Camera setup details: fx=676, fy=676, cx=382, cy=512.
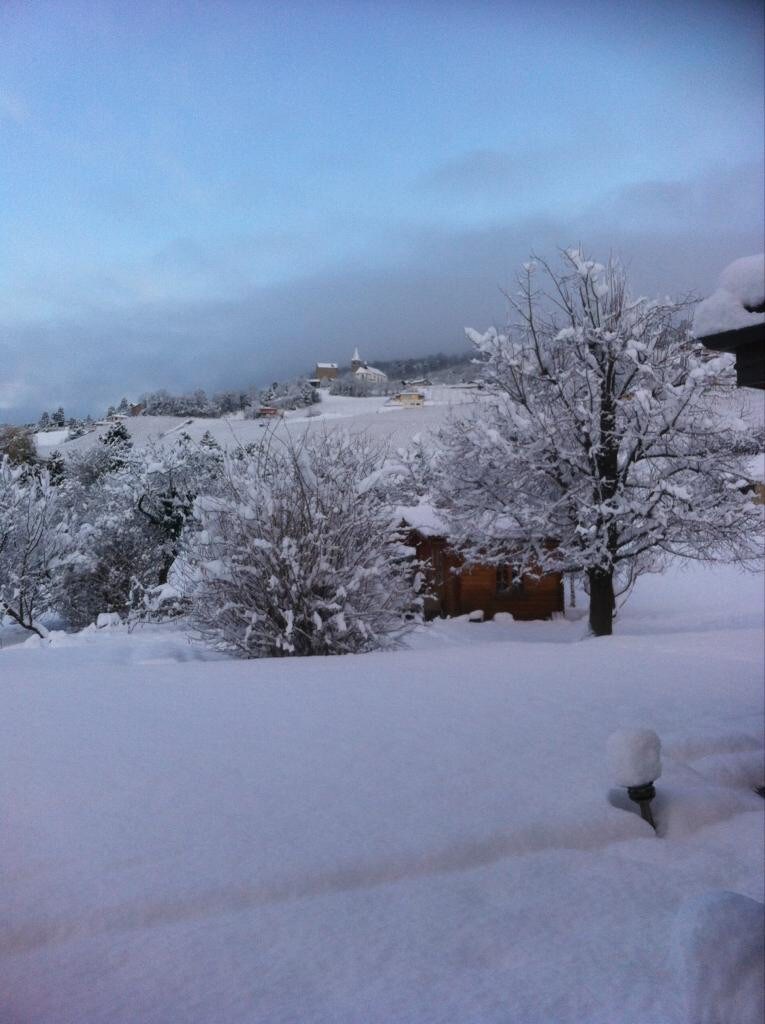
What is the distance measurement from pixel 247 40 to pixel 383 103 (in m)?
1.06

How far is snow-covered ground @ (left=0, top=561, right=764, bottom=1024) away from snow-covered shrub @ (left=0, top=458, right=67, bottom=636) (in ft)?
0.96

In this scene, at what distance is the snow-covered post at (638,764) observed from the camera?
9.93 feet

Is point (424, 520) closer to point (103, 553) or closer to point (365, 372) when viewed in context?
point (365, 372)

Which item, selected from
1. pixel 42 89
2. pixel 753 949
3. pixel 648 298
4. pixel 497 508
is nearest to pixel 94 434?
pixel 42 89

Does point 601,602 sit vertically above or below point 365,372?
below

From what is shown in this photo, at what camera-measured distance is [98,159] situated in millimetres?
2896

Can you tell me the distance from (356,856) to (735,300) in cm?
252

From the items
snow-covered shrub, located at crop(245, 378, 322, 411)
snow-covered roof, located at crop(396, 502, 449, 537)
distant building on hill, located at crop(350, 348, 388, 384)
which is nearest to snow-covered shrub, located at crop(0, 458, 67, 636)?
snow-covered shrub, located at crop(245, 378, 322, 411)

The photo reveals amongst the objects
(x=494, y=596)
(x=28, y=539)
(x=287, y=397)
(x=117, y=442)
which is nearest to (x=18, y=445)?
(x=117, y=442)

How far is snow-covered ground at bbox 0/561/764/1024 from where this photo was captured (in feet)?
6.30

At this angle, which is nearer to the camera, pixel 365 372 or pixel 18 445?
pixel 18 445

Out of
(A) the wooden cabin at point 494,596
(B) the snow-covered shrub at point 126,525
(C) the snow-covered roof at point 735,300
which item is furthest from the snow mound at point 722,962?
(A) the wooden cabin at point 494,596

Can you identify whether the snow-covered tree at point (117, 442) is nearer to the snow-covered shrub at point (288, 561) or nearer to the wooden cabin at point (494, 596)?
the snow-covered shrub at point (288, 561)

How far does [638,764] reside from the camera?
9.91 ft
